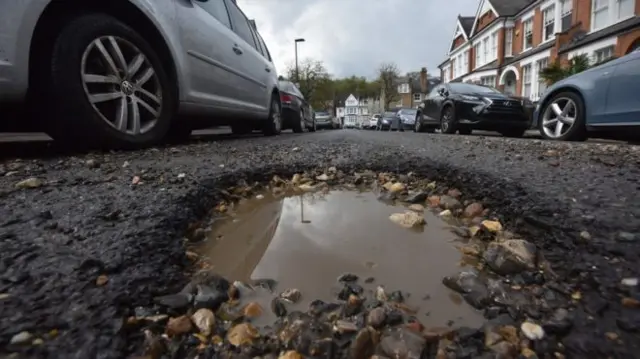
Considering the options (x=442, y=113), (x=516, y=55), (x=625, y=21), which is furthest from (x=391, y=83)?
(x=442, y=113)

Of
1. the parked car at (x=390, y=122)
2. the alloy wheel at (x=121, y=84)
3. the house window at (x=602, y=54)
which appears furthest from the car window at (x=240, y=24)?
the parked car at (x=390, y=122)

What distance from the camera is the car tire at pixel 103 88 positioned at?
2.57 m

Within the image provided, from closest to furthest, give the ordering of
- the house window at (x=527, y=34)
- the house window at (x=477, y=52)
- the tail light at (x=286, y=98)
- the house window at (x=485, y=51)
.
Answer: the tail light at (x=286, y=98) → the house window at (x=527, y=34) → the house window at (x=485, y=51) → the house window at (x=477, y=52)

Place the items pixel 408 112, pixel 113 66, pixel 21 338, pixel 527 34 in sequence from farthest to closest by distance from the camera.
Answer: pixel 527 34 < pixel 408 112 < pixel 113 66 < pixel 21 338

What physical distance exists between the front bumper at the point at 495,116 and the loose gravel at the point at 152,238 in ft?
22.5

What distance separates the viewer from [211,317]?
0.91 m

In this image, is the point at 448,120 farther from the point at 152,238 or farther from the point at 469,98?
the point at 152,238

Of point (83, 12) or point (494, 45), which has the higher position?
point (494, 45)

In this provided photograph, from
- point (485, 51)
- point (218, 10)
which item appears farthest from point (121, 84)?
point (485, 51)

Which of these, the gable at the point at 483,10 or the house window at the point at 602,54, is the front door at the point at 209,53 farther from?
the gable at the point at 483,10

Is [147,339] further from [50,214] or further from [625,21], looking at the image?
[625,21]

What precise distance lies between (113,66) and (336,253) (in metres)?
2.53

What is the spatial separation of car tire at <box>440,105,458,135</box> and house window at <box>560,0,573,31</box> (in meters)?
14.7

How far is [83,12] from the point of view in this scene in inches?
108
